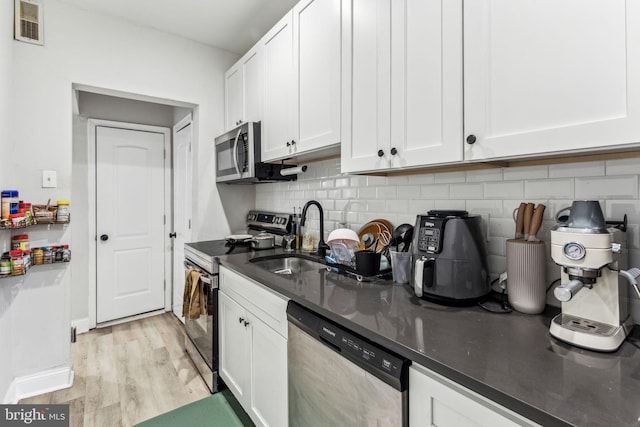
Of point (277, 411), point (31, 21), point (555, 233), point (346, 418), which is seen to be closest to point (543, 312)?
point (555, 233)

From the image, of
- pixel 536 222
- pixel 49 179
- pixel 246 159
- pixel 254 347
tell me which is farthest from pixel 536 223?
pixel 49 179

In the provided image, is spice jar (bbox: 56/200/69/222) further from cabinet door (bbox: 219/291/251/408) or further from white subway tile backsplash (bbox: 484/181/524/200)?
white subway tile backsplash (bbox: 484/181/524/200)

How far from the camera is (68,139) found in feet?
7.50

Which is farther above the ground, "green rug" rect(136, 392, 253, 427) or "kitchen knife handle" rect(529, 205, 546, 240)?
"kitchen knife handle" rect(529, 205, 546, 240)

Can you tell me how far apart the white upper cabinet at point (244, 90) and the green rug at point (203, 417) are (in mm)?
1978

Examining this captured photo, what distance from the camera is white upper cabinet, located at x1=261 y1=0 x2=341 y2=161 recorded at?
167cm

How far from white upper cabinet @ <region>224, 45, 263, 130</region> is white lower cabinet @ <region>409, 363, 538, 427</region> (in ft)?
6.67

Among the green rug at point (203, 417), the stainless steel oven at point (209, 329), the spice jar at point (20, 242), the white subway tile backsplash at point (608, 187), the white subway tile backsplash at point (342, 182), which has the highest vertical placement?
the white subway tile backsplash at point (342, 182)

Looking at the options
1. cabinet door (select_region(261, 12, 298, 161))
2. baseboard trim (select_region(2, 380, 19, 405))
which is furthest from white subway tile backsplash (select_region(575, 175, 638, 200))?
baseboard trim (select_region(2, 380, 19, 405))

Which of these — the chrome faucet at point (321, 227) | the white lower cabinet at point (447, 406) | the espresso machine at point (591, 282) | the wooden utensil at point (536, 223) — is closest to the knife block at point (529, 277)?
the wooden utensil at point (536, 223)

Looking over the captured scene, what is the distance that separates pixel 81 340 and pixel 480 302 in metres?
3.51

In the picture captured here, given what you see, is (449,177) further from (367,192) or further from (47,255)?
(47,255)

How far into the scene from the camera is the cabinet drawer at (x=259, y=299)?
4.67 ft

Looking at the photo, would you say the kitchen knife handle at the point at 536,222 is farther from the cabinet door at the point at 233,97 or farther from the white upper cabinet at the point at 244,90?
the cabinet door at the point at 233,97
